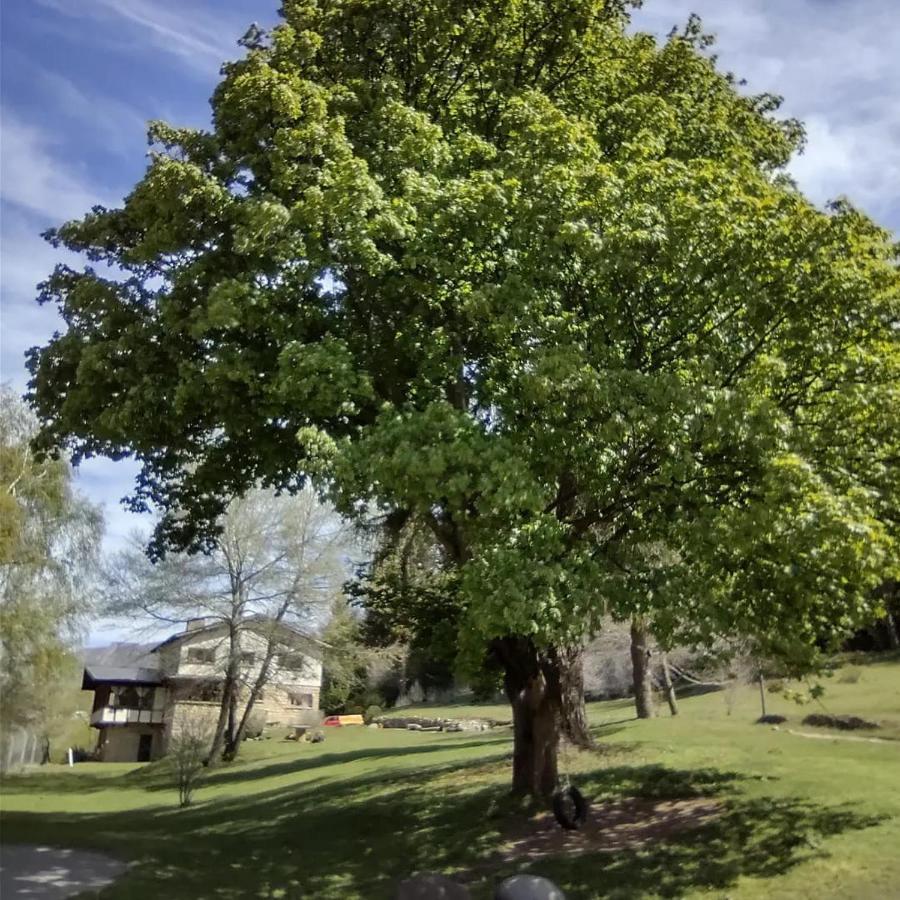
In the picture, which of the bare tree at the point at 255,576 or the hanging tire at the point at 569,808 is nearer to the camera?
the hanging tire at the point at 569,808

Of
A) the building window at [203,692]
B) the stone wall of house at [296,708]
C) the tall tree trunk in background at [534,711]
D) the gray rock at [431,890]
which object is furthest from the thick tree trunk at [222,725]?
the gray rock at [431,890]

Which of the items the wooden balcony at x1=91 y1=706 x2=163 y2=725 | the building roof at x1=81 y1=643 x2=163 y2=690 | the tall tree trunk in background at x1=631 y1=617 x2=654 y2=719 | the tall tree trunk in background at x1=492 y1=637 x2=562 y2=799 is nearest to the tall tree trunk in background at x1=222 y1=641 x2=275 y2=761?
the building roof at x1=81 y1=643 x2=163 y2=690

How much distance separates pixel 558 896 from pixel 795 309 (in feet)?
25.1

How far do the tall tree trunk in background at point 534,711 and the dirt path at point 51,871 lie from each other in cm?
677

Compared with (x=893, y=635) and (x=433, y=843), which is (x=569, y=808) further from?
(x=893, y=635)

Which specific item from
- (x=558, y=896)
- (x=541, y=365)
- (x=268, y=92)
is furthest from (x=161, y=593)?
(x=558, y=896)

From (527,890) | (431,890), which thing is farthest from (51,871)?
(527,890)

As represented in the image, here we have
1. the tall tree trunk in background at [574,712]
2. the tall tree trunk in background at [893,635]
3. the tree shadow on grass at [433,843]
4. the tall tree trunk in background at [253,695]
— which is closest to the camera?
the tree shadow on grass at [433,843]

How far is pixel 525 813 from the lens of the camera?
1485 cm

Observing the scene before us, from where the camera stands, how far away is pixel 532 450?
422 inches

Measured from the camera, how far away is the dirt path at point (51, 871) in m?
9.81

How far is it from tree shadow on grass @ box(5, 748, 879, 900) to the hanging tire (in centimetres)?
69

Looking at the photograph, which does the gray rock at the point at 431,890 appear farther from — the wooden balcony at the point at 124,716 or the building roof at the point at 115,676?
the wooden balcony at the point at 124,716

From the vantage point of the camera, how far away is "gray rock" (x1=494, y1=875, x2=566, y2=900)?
5.88 meters
